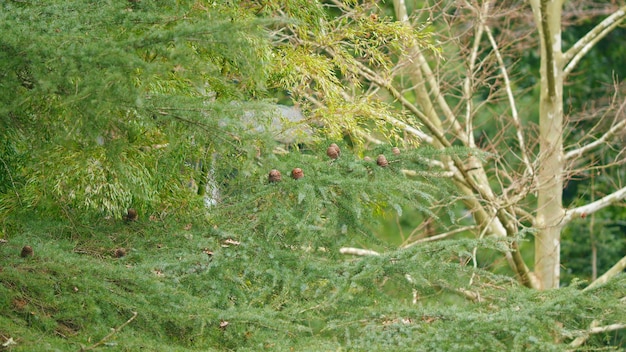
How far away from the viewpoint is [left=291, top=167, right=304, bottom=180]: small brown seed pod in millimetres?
4332

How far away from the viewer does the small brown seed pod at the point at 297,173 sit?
171 inches

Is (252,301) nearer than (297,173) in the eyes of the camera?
Yes

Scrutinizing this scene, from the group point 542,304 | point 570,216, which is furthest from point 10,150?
point 570,216

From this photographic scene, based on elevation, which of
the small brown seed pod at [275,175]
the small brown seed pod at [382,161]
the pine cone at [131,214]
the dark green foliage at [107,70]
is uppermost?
the dark green foliage at [107,70]

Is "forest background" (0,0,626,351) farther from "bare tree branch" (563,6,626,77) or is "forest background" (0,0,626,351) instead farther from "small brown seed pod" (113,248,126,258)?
"bare tree branch" (563,6,626,77)

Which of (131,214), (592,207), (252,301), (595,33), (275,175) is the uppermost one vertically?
→ (595,33)

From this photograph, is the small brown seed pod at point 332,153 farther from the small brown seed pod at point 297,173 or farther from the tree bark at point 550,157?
the tree bark at point 550,157

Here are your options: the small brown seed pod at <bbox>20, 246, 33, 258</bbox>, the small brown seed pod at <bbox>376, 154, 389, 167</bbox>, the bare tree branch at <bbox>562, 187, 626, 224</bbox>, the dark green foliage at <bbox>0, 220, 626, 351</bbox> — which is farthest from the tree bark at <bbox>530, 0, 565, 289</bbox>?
the small brown seed pod at <bbox>20, 246, 33, 258</bbox>

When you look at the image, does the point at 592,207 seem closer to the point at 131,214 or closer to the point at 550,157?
the point at 550,157

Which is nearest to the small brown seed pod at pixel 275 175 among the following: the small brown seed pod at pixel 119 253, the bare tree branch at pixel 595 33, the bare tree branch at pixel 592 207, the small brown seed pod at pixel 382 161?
the small brown seed pod at pixel 382 161

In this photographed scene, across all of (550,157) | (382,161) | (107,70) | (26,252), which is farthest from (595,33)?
(107,70)

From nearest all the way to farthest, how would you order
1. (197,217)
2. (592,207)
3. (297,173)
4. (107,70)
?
1. (107,70)
2. (297,173)
3. (197,217)
4. (592,207)

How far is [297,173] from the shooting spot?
14.2 feet

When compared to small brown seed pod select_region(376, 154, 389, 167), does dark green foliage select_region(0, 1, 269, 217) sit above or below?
above
